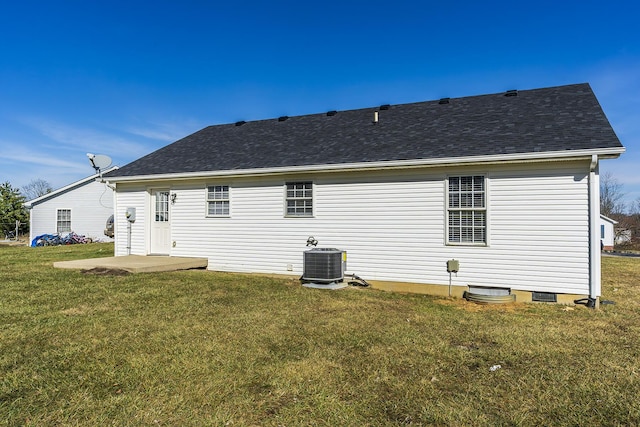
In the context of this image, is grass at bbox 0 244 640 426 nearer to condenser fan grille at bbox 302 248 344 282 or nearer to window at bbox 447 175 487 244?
condenser fan grille at bbox 302 248 344 282

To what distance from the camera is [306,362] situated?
A: 3.80 m

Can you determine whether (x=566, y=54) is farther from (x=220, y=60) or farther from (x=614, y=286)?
(x=220, y=60)

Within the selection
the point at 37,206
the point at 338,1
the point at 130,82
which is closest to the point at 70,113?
the point at 130,82

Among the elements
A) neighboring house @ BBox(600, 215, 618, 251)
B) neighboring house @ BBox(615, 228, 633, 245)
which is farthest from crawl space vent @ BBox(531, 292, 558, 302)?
neighboring house @ BBox(615, 228, 633, 245)

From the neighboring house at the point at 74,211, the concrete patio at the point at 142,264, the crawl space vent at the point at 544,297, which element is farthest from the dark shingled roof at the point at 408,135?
the neighboring house at the point at 74,211

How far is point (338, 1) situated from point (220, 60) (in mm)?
5707

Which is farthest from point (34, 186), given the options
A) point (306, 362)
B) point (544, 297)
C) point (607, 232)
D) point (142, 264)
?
point (607, 232)

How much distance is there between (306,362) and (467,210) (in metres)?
5.32

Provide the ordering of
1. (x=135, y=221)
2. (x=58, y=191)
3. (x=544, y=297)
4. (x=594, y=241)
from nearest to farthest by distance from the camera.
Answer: (x=594, y=241) → (x=544, y=297) → (x=135, y=221) → (x=58, y=191)

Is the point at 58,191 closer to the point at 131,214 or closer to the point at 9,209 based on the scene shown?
the point at 9,209

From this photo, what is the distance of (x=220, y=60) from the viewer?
15203mm

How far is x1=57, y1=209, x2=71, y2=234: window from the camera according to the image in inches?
899

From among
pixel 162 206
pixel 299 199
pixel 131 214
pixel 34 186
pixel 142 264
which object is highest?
pixel 34 186

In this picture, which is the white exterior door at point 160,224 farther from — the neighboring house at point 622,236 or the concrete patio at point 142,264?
the neighboring house at point 622,236
